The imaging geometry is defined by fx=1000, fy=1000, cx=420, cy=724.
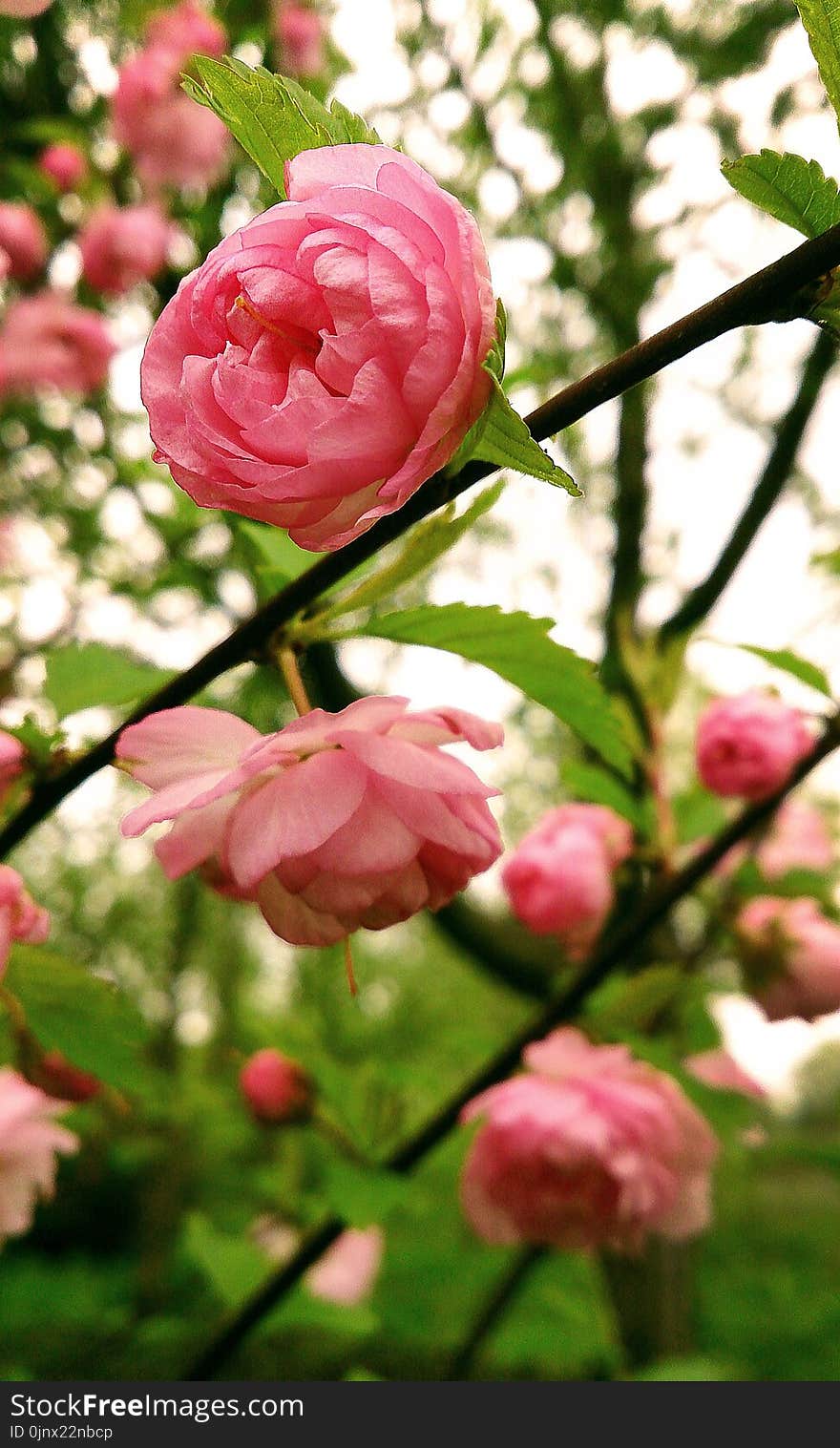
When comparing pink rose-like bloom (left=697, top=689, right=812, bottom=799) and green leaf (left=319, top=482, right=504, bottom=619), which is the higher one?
pink rose-like bloom (left=697, top=689, right=812, bottom=799)

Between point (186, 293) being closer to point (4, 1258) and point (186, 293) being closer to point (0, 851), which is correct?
point (0, 851)

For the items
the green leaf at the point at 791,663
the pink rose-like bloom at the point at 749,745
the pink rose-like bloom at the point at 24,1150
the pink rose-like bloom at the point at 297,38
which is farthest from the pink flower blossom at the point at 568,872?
the pink rose-like bloom at the point at 297,38

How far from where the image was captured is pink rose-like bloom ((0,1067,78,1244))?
0.80 metres

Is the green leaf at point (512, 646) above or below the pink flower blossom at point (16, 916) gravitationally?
above

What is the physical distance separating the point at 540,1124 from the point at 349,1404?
0.32m

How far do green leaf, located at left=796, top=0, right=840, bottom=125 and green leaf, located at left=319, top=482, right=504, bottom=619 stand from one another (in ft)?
0.65

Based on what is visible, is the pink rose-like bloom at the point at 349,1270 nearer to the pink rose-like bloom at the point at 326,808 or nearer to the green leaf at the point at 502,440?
the pink rose-like bloom at the point at 326,808

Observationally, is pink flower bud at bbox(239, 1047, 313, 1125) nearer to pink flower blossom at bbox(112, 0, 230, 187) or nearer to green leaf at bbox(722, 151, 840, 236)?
green leaf at bbox(722, 151, 840, 236)

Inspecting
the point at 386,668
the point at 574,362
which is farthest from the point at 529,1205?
the point at 386,668

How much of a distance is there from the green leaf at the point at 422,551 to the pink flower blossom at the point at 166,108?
1.75 metres

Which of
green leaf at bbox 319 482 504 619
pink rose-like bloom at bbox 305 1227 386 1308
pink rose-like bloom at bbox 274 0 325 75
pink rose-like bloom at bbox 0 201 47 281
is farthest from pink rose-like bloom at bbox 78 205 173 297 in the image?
pink rose-like bloom at bbox 305 1227 386 1308

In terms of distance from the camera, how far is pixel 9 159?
190cm

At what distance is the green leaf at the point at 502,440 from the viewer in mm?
346

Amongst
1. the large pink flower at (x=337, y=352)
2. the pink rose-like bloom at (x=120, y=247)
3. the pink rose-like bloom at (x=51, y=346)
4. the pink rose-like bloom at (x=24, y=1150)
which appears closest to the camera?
the large pink flower at (x=337, y=352)
